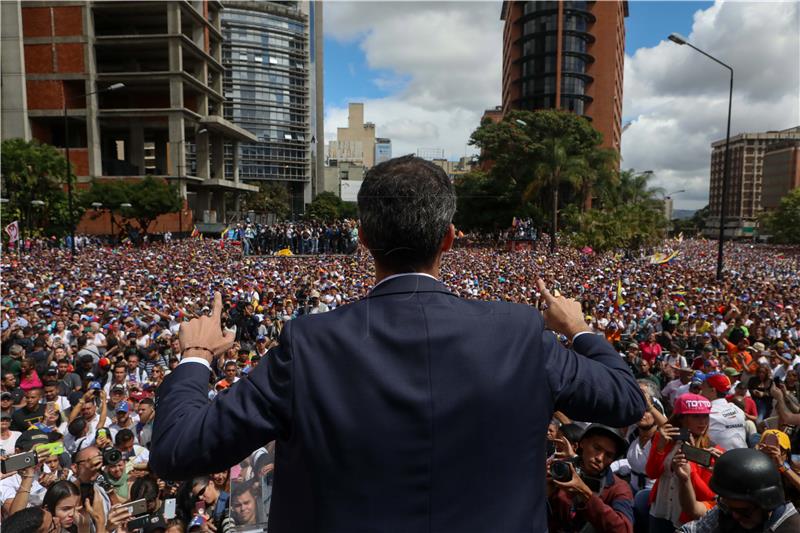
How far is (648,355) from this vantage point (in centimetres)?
973

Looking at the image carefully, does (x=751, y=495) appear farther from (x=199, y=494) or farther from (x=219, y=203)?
(x=219, y=203)

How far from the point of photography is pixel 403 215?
1.30 m

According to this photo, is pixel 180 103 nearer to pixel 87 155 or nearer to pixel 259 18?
pixel 87 155

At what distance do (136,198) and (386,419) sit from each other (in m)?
45.2

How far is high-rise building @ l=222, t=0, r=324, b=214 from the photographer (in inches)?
3868

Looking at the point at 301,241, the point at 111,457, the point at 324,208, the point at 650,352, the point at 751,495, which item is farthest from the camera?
the point at 324,208

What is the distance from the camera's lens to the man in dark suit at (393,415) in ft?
3.74

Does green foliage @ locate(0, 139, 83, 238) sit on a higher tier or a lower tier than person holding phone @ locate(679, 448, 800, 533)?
higher

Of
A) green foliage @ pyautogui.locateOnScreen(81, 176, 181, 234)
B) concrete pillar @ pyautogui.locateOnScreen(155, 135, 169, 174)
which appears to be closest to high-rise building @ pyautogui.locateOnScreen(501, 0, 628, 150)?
concrete pillar @ pyautogui.locateOnScreen(155, 135, 169, 174)

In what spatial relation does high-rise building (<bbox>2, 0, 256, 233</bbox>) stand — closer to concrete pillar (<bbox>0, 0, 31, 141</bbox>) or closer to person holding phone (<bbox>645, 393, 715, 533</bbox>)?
concrete pillar (<bbox>0, 0, 31, 141</bbox>)

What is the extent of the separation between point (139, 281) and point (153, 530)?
53.3ft

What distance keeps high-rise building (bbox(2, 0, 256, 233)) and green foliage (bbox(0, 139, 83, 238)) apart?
496 inches

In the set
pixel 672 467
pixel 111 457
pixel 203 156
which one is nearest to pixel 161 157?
pixel 203 156

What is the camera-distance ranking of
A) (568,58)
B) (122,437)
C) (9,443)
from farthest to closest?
(568,58) < (9,443) < (122,437)
